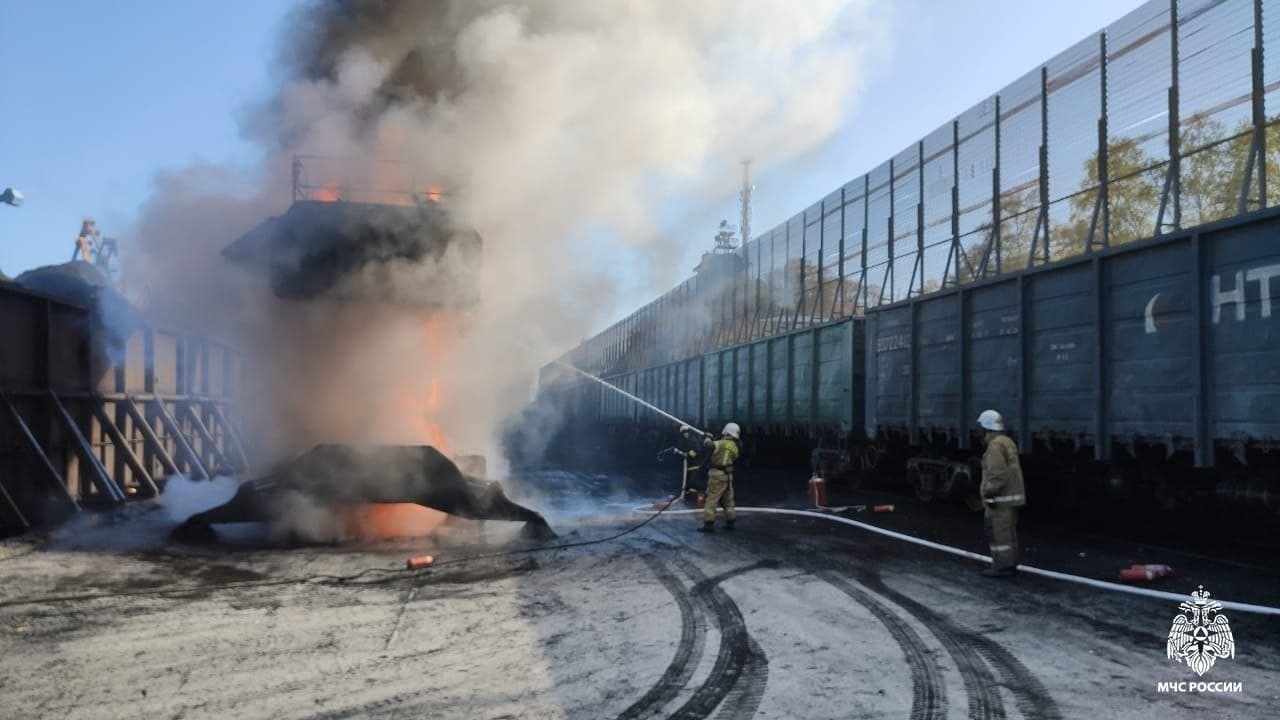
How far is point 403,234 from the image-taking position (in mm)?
10227

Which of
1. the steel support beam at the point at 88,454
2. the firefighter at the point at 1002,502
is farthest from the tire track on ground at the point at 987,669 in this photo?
the steel support beam at the point at 88,454

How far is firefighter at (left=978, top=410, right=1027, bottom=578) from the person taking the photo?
6.95 m

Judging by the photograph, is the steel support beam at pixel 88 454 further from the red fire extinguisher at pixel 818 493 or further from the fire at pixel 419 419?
the red fire extinguisher at pixel 818 493

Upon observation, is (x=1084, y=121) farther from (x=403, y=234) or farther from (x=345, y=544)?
(x=345, y=544)

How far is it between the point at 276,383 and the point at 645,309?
70.5ft

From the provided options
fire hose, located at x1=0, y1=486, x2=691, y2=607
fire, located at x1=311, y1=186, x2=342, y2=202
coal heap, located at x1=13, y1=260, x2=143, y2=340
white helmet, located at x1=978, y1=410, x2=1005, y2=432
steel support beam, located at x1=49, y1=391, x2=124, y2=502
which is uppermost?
fire, located at x1=311, y1=186, x2=342, y2=202

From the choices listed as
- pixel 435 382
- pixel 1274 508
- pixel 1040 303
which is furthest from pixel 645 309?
pixel 1274 508

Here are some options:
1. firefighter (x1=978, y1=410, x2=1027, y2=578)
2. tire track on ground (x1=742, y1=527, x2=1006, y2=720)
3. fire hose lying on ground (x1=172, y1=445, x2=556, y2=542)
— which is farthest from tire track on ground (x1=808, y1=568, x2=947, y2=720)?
fire hose lying on ground (x1=172, y1=445, x2=556, y2=542)

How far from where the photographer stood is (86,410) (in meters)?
10.6

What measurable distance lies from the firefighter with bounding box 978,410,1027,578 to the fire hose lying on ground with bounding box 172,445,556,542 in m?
5.34

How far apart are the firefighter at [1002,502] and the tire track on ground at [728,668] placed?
2.62 m

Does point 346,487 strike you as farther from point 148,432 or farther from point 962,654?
point 962,654

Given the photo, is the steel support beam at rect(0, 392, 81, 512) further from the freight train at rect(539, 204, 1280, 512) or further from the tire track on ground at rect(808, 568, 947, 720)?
the freight train at rect(539, 204, 1280, 512)

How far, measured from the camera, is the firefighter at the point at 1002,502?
6.95 m
